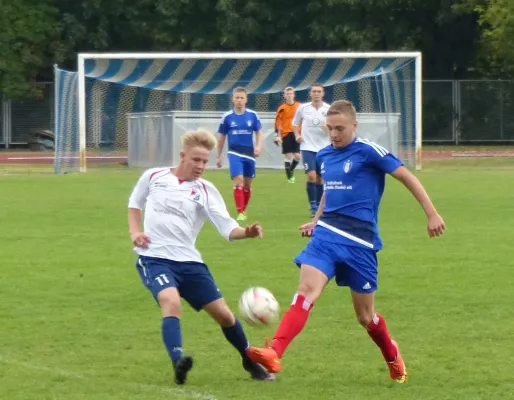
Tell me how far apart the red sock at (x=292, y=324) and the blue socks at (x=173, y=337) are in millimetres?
519

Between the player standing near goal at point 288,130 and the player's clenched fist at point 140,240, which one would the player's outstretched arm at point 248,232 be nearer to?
the player's clenched fist at point 140,240

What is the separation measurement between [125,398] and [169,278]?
2.32 ft

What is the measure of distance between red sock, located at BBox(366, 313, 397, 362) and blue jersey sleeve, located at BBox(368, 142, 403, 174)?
83 centimetres

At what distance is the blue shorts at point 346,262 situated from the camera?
6254mm

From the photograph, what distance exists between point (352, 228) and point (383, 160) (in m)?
0.42

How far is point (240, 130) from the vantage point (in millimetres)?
16328

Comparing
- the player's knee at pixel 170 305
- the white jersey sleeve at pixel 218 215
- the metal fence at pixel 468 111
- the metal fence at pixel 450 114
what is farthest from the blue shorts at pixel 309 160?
the metal fence at pixel 468 111

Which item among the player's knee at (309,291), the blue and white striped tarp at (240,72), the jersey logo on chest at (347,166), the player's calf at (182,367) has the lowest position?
the player's calf at (182,367)

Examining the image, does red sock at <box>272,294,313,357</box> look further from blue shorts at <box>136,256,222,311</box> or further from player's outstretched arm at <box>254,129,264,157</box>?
player's outstretched arm at <box>254,129,264,157</box>

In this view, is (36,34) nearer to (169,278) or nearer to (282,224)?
(282,224)

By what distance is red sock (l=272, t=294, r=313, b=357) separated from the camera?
611 cm

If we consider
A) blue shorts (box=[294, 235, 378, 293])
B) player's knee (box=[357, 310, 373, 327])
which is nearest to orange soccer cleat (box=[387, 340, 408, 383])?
player's knee (box=[357, 310, 373, 327])

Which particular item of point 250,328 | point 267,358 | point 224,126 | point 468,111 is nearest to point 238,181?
point 224,126

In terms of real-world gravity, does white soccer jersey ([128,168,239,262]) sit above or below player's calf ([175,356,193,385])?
above
